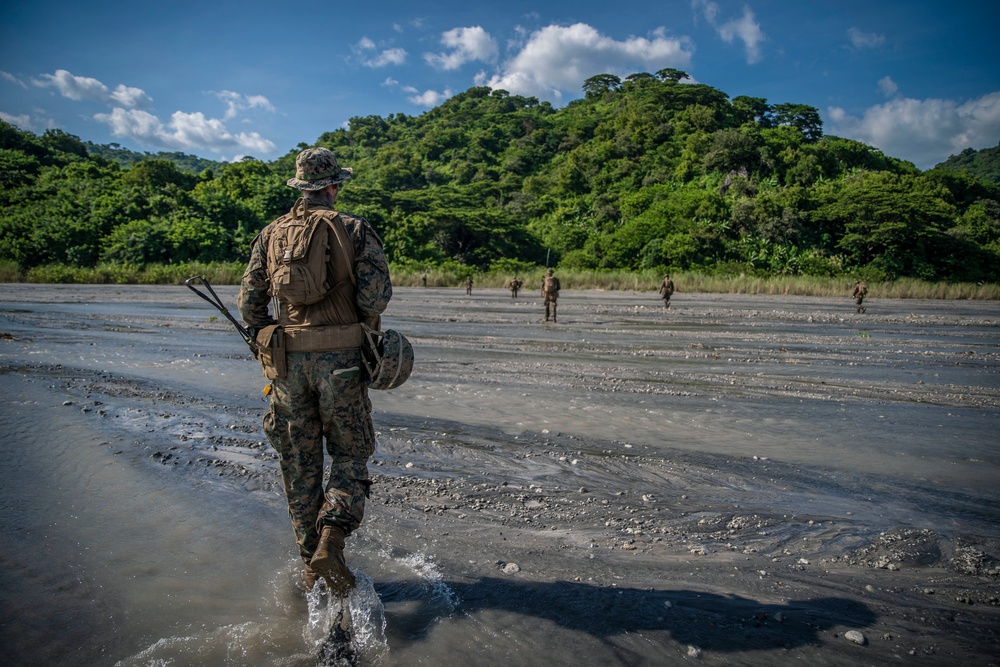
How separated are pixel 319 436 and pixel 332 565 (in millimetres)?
732

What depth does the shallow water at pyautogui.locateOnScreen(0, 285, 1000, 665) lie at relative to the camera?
314 cm

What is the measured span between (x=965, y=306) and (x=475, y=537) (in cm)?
3908

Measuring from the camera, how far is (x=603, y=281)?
46375 mm

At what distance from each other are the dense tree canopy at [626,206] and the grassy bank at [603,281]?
5.47 metres

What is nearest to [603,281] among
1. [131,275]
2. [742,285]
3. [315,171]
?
[742,285]

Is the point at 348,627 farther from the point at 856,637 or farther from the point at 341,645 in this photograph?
the point at 856,637

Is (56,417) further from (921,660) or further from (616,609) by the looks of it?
(921,660)

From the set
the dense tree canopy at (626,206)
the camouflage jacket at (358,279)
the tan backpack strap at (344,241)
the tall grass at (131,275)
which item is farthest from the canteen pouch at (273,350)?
the dense tree canopy at (626,206)

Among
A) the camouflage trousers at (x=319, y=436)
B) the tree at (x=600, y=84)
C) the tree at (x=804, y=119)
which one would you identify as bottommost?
the camouflage trousers at (x=319, y=436)

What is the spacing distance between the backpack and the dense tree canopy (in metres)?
54.4

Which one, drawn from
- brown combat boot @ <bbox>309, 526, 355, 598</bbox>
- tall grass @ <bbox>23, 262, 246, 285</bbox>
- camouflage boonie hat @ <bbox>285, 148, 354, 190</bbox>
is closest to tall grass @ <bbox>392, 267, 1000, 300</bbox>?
tall grass @ <bbox>23, 262, 246, 285</bbox>

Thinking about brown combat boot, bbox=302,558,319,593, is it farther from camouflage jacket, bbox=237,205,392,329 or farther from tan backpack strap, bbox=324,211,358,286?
tan backpack strap, bbox=324,211,358,286

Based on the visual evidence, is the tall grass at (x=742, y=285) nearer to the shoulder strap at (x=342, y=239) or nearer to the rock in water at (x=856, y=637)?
the shoulder strap at (x=342, y=239)

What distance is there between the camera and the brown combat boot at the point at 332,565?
309cm
